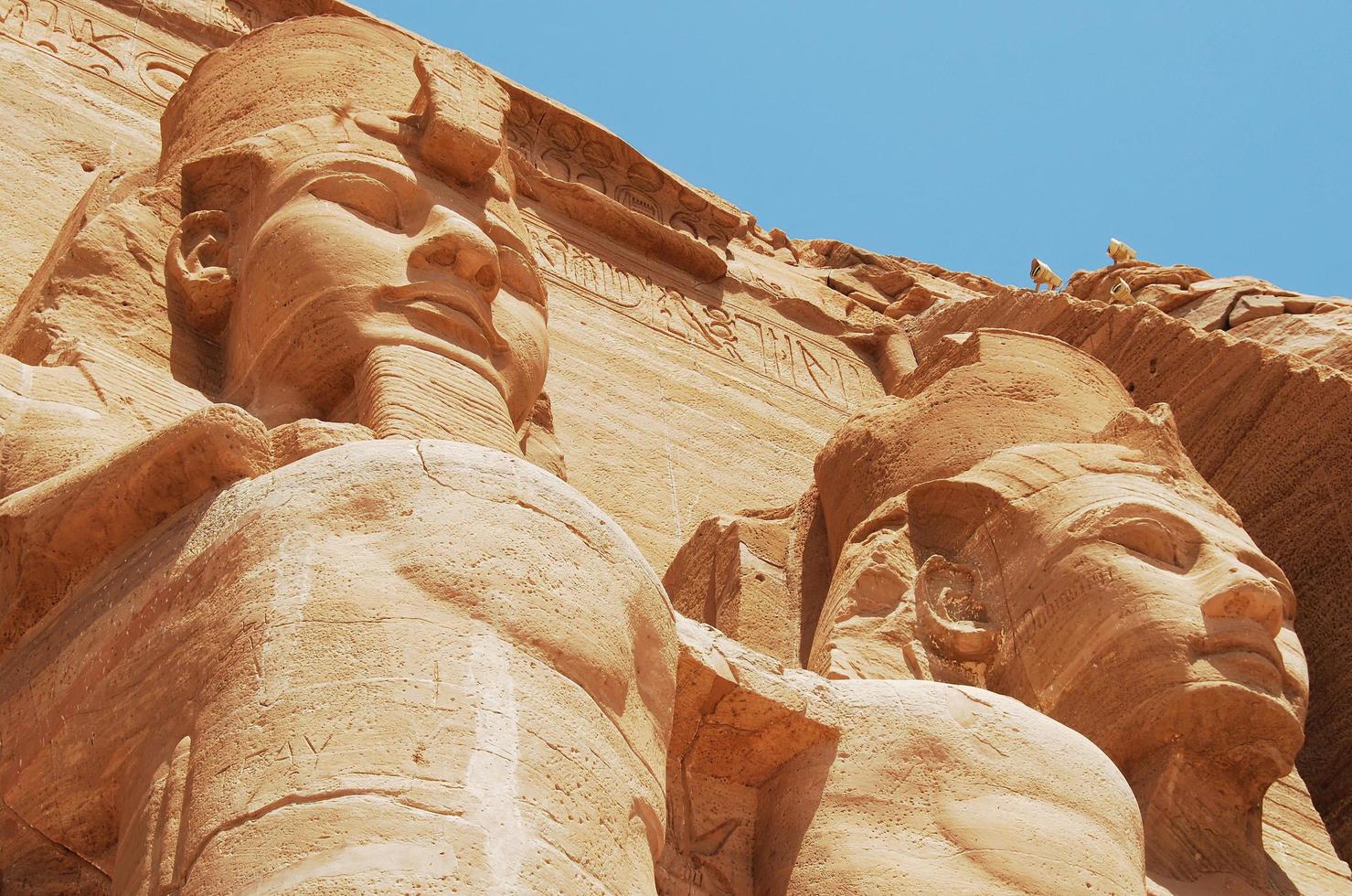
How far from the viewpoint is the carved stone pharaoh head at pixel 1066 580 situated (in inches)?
189

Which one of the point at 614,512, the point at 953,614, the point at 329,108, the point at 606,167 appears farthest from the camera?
the point at 606,167

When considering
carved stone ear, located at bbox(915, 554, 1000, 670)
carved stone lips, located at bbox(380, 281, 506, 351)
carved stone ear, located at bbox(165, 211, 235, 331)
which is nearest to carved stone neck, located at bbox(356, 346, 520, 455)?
carved stone lips, located at bbox(380, 281, 506, 351)

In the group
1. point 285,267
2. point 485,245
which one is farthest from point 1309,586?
point 285,267

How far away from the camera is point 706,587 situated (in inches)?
236

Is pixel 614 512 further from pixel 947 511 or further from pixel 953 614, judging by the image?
pixel 953 614

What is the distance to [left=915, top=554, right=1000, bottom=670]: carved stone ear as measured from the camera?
5090mm

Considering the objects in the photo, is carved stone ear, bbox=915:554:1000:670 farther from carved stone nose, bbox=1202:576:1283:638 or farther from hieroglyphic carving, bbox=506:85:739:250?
hieroglyphic carving, bbox=506:85:739:250

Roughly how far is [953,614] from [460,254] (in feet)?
5.03

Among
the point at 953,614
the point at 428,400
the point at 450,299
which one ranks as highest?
the point at 450,299

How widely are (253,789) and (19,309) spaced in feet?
8.09

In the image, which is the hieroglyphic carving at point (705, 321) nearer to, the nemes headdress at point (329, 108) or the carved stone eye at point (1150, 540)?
the nemes headdress at point (329, 108)

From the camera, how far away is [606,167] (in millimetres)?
9609

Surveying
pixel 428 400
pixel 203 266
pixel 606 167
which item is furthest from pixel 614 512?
pixel 606 167

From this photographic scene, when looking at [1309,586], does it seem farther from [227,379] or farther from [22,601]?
[22,601]
